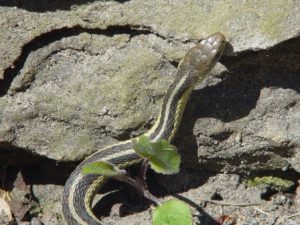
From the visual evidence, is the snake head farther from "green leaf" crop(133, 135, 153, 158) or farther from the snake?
"green leaf" crop(133, 135, 153, 158)

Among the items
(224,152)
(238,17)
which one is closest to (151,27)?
(238,17)

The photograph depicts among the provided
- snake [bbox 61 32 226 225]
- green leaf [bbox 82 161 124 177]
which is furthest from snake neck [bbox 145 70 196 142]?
green leaf [bbox 82 161 124 177]

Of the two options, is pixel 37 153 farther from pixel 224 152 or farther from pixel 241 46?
pixel 241 46

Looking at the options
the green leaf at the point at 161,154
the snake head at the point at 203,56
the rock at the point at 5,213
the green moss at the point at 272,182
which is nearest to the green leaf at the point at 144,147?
the green leaf at the point at 161,154

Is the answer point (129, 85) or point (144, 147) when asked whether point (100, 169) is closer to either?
point (144, 147)

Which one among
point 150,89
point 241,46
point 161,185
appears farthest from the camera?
point 161,185

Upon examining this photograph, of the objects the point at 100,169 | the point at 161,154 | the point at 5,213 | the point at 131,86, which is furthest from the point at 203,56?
the point at 5,213

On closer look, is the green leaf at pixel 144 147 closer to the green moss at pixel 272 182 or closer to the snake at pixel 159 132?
the snake at pixel 159 132
